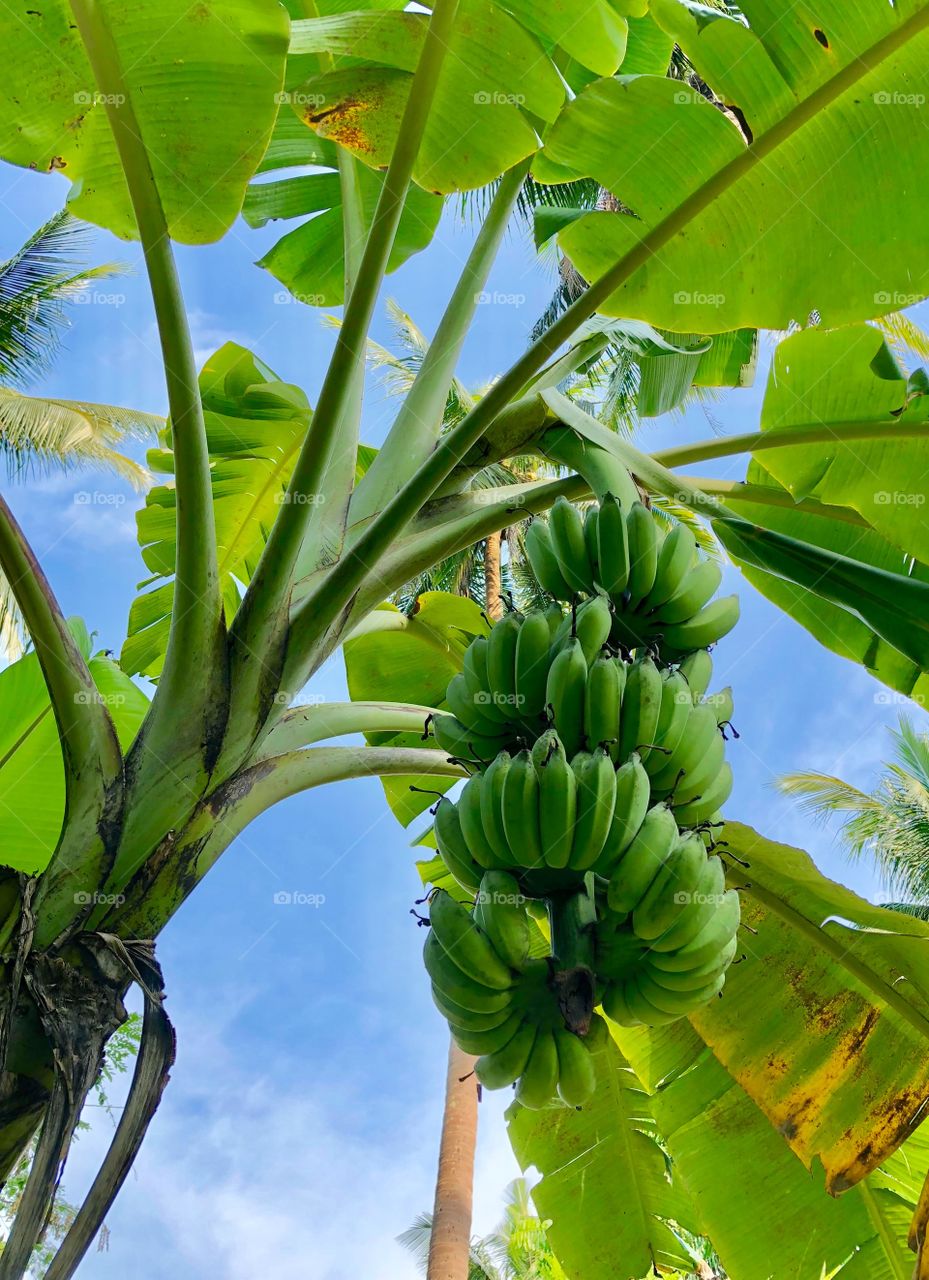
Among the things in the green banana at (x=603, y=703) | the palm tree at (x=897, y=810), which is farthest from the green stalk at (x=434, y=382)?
the palm tree at (x=897, y=810)

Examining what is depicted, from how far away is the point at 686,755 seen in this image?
1473mm

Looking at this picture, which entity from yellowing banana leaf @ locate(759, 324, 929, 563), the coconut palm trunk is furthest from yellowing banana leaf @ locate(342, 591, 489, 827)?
the coconut palm trunk

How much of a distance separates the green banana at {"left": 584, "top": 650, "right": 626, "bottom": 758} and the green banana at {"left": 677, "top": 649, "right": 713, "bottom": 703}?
0.79 feet

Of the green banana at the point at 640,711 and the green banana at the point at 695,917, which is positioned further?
the green banana at the point at 640,711

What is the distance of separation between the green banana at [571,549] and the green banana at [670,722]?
274 millimetres

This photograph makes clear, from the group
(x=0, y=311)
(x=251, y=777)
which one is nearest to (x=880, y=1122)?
(x=251, y=777)

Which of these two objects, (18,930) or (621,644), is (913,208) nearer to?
(621,644)

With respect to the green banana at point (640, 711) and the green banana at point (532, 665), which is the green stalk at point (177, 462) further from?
the green banana at point (640, 711)

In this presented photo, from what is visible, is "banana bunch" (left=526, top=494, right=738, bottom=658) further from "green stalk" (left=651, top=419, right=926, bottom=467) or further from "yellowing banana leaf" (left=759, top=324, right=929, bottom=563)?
"yellowing banana leaf" (left=759, top=324, right=929, bottom=563)

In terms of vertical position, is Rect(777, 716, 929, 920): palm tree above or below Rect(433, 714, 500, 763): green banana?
above

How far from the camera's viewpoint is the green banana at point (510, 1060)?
1.28m

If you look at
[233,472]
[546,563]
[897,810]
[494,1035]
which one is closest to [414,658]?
[233,472]

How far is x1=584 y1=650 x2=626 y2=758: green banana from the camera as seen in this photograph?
140 cm

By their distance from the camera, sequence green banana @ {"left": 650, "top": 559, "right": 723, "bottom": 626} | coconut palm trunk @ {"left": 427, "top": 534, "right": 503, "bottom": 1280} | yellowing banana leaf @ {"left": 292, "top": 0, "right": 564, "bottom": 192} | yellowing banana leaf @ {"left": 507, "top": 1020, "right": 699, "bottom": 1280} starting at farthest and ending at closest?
coconut palm trunk @ {"left": 427, "top": 534, "right": 503, "bottom": 1280} → yellowing banana leaf @ {"left": 507, "top": 1020, "right": 699, "bottom": 1280} → yellowing banana leaf @ {"left": 292, "top": 0, "right": 564, "bottom": 192} → green banana @ {"left": 650, "top": 559, "right": 723, "bottom": 626}
